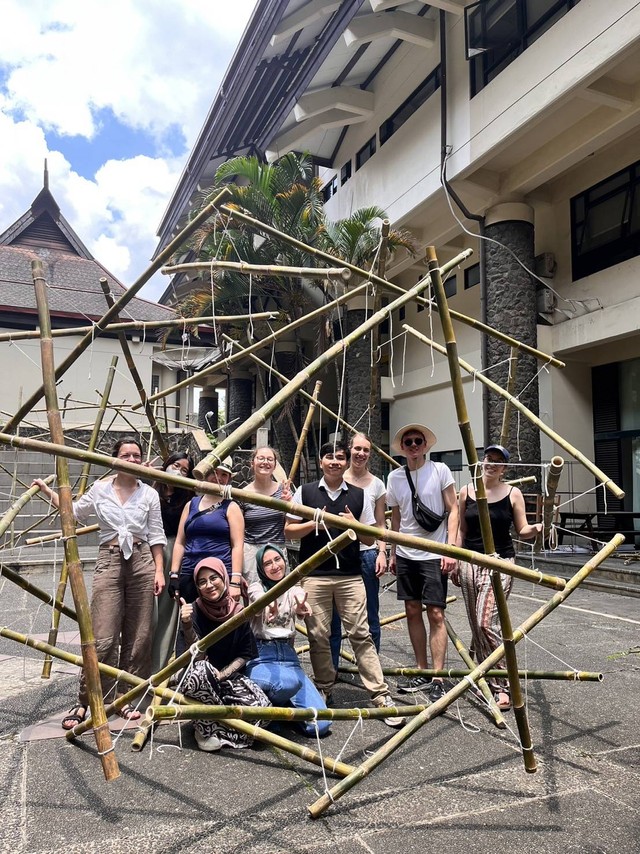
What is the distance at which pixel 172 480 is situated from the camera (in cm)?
239

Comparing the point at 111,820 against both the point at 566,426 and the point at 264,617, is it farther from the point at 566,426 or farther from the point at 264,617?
the point at 566,426

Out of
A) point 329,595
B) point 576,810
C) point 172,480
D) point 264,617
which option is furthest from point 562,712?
point 172,480

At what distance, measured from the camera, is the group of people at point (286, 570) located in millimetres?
3686

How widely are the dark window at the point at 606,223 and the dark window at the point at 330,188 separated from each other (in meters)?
7.49

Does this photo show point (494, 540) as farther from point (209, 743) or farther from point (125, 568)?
point (125, 568)

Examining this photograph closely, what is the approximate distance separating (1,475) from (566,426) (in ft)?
34.4

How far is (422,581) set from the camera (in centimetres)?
416

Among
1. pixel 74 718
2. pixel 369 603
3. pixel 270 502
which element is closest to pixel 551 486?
pixel 369 603

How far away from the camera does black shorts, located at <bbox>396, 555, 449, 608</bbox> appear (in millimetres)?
4055

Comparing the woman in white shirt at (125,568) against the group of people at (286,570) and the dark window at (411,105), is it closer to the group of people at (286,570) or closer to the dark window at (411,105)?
the group of people at (286,570)

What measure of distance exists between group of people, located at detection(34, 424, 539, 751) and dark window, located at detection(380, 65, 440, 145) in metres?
11.3

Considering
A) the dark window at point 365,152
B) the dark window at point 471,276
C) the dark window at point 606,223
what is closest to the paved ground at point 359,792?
the dark window at point 606,223

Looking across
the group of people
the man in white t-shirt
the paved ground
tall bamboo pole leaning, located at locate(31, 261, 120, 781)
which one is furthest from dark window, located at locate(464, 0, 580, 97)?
the paved ground

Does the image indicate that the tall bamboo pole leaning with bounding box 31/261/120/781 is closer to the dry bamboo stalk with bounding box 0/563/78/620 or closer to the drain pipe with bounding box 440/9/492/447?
the dry bamboo stalk with bounding box 0/563/78/620
